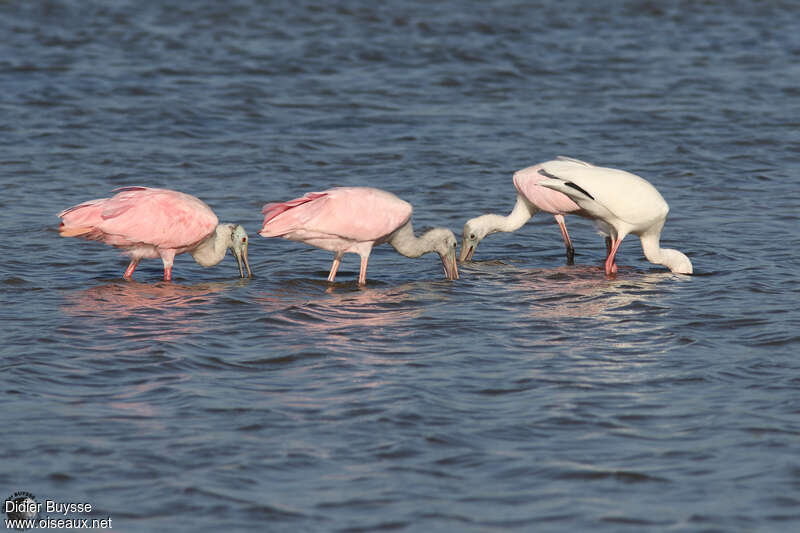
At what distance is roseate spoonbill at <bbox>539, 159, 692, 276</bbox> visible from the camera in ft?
35.2

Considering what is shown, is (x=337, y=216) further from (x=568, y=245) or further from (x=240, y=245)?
(x=568, y=245)

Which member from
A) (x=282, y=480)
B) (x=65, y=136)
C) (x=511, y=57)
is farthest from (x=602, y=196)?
(x=511, y=57)

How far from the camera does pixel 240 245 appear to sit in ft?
34.4

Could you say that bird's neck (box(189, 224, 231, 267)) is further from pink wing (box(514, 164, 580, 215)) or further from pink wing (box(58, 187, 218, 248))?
pink wing (box(514, 164, 580, 215))

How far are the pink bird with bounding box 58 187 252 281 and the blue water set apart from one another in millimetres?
320

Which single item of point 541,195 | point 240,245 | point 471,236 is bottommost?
point 471,236

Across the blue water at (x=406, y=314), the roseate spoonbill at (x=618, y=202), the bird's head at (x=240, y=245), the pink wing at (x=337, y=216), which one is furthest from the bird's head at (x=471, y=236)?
the bird's head at (x=240, y=245)

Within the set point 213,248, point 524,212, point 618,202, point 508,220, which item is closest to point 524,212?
point 524,212

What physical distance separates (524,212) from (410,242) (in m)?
1.71

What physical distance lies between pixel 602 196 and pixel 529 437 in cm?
471

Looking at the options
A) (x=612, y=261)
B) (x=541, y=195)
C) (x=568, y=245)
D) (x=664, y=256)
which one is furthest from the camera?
(x=568, y=245)

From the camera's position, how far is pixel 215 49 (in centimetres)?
2258

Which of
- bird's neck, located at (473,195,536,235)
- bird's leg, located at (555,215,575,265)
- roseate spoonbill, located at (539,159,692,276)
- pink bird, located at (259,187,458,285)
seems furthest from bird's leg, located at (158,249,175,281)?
bird's leg, located at (555,215,575,265)

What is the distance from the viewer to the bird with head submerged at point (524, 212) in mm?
11625
